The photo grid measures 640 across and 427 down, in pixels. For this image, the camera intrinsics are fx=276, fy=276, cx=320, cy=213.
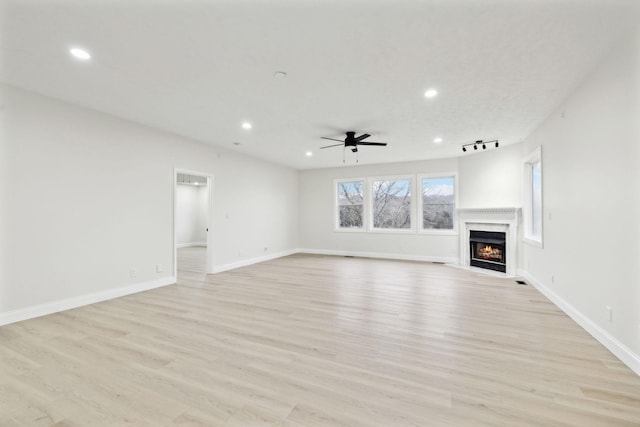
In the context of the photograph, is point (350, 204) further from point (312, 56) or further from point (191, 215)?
point (191, 215)

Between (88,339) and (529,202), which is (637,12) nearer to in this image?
(529,202)

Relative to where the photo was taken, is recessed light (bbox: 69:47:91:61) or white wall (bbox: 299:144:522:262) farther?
white wall (bbox: 299:144:522:262)

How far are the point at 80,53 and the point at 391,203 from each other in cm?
718

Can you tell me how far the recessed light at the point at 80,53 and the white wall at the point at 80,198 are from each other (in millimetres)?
1462

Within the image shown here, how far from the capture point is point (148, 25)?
2.20m

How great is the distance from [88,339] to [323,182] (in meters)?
6.99

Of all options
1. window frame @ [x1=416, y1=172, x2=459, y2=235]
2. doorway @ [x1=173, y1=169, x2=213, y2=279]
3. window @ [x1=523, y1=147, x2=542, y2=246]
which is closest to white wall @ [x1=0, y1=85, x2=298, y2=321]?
doorway @ [x1=173, y1=169, x2=213, y2=279]

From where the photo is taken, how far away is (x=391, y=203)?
8.16 meters

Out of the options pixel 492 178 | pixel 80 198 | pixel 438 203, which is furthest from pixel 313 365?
pixel 438 203

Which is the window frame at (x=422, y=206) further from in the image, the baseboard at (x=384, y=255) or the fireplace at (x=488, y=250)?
the baseboard at (x=384, y=255)

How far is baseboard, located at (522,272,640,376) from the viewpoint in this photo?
7.42 ft

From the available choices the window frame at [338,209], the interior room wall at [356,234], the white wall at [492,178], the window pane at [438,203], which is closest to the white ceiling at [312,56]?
the white wall at [492,178]

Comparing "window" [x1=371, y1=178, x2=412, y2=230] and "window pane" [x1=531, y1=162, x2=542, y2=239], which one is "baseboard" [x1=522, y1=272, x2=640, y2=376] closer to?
"window pane" [x1=531, y1=162, x2=542, y2=239]

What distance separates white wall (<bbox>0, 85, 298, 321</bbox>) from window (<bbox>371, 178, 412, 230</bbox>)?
4684 mm
